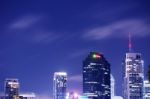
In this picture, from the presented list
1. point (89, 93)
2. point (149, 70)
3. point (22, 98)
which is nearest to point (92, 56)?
point (89, 93)

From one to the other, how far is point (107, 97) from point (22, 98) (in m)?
53.5

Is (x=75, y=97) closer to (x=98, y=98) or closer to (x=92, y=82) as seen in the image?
(x=98, y=98)

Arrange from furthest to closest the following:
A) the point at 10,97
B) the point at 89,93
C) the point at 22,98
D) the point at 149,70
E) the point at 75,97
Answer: the point at 89,93
the point at 10,97
the point at 22,98
the point at 75,97
the point at 149,70

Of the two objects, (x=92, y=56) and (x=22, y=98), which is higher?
(x=92, y=56)

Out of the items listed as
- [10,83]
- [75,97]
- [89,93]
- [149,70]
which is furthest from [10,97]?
[149,70]

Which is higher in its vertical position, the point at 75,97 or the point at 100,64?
the point at 100,64

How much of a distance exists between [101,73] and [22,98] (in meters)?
58.4

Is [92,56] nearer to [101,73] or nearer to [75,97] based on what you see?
[101,73]

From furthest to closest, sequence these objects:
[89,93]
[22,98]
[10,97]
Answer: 1. [89,93]
2. [10,97]
3. [22,98]

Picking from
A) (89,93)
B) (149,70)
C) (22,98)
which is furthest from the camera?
(89,93)

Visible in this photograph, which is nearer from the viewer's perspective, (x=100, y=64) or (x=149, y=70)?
(x=149, y=70)

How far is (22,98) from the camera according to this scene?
5827 inches

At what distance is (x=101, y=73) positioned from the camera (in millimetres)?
199375

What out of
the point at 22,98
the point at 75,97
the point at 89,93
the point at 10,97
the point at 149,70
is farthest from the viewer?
the point at 89,93
